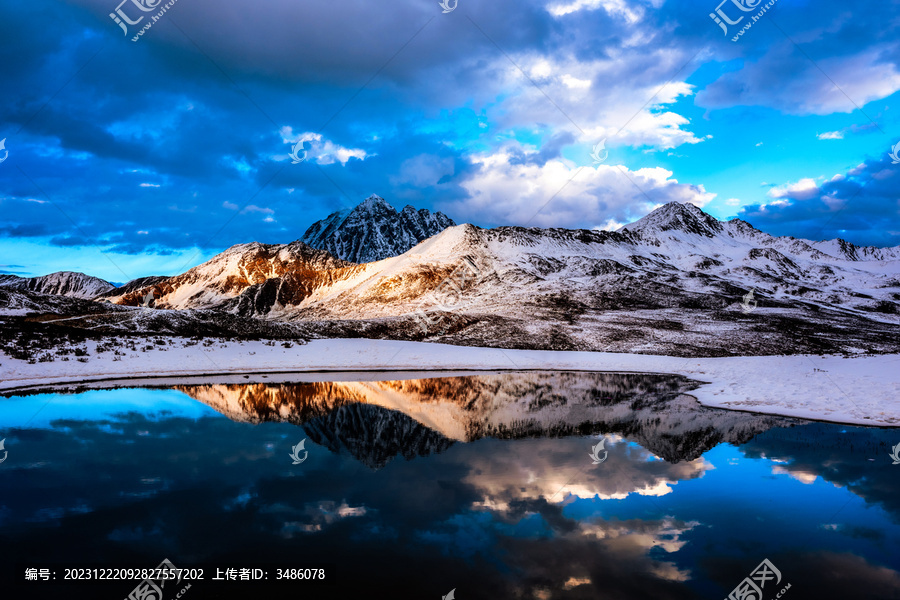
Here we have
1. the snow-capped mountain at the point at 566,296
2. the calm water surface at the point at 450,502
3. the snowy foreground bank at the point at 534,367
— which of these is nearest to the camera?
the calm water surface at the point at 450,502

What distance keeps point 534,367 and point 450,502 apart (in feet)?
114

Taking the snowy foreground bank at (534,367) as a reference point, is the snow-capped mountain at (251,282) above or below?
above

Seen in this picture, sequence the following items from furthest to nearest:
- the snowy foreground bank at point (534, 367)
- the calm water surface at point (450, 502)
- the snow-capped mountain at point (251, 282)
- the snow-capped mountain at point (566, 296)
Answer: the snow-capped mountain at point (251, 282) < the snow-capped mountain at point (566, 296) < the snowy foreground bank at point (534, 367) < the calm water surface at point (450, 502)

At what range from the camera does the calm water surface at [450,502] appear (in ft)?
26.0

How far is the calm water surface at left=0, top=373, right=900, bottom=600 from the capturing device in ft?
26.0

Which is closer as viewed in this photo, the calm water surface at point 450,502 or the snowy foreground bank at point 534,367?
the calm water surface at point 450,502

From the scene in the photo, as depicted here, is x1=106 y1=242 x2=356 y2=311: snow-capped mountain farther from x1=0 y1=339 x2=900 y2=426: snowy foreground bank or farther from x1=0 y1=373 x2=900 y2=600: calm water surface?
x1=0 y1=373 x2=900 y2=600: calm water surface

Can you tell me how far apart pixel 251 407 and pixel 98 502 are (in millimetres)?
11711

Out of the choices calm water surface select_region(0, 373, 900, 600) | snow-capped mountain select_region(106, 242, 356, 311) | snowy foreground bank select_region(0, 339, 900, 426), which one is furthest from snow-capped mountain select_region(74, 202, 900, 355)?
calm water surface select_region(0, 373, 900, 600)

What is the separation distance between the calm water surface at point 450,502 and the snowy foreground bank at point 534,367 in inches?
186

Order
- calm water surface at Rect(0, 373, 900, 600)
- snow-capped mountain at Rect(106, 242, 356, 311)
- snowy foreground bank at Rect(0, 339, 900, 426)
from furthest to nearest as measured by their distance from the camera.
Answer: snow-capped mountain at Rect(106, 242, 356, 311)
snowy foreground bank at Rect(0, 339, 900, 426)
calm water surface at Rect(0, 373, 900, 600)

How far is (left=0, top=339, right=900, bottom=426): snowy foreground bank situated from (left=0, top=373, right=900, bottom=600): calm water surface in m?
4.74

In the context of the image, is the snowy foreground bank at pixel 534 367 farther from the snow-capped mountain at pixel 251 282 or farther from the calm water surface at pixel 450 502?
the snow-capped mountain at pixel 251 282

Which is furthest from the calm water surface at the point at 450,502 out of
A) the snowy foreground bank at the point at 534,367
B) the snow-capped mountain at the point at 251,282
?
the snow-capped mountain at the point at 251,282
